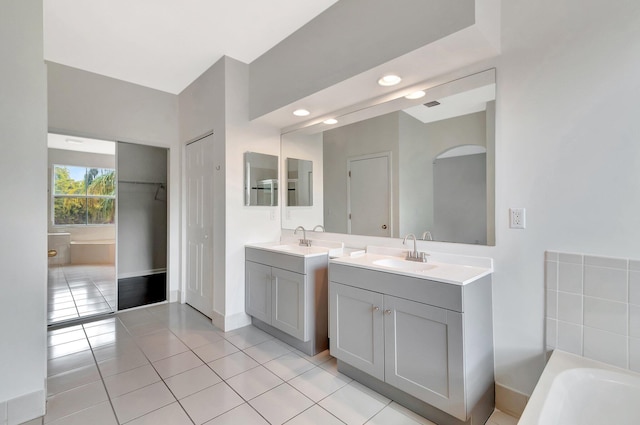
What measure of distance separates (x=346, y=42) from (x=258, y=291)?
2.34m

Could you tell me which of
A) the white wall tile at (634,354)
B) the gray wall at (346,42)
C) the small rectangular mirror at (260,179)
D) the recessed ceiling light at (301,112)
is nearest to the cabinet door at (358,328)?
the white wall tile at (634,354)

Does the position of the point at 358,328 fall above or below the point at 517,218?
below

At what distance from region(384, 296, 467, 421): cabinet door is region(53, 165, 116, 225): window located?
4.92 m

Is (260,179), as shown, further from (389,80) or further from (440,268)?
(440,268)

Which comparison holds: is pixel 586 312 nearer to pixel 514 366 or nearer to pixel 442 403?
pixel 514 366

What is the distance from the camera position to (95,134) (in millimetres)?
3316

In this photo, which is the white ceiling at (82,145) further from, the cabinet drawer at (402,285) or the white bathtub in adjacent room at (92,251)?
the cabinet drawer at (402,285)

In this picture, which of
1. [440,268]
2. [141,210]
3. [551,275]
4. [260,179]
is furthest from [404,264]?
[141,210]

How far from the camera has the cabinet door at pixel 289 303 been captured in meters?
2.46

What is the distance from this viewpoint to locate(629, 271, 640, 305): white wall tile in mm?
1379

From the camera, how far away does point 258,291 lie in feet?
9.65

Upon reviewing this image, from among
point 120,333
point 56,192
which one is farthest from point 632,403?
point 56,192

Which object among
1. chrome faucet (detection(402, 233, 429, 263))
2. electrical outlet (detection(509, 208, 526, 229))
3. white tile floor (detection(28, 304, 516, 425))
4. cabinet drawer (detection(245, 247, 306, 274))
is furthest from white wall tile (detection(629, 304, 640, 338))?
cabinet drawer (detection(245, 247, 306, 274))

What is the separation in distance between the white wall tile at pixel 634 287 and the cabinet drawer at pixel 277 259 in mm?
1932
